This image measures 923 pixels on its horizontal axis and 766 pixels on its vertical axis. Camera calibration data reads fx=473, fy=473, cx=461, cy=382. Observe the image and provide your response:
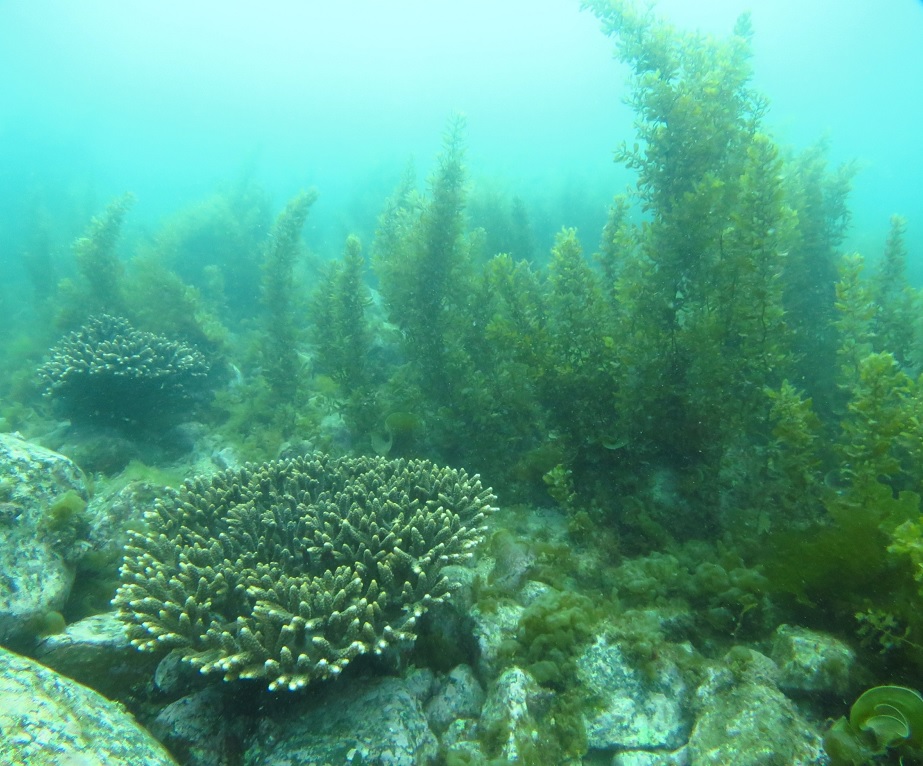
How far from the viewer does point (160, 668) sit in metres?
3.14

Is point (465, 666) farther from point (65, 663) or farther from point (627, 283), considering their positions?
point (627, 283)

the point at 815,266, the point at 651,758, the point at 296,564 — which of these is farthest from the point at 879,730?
the point at 815,266

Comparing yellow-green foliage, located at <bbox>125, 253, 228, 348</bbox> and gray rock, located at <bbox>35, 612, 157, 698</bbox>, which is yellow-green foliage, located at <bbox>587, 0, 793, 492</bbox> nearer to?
gray rock, located at <bbox>35, 612, 157, 698</bbox>

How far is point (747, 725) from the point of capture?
2.46 meters

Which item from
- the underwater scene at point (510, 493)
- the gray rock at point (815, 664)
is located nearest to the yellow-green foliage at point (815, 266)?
the underwater scene at point (510, 493)

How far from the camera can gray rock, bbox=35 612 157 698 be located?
10.1ft

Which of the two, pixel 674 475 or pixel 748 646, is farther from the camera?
pixel 674 475

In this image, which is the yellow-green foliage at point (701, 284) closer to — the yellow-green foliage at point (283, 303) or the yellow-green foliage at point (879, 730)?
the yellow-green foliage at point (879, 730)

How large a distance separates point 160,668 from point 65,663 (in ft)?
2.01

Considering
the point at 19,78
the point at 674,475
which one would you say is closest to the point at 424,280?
the point at 674,475

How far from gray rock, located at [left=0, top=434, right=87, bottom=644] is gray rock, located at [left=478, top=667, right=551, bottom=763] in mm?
3310

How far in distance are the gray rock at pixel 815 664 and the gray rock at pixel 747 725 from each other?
0.12 metres

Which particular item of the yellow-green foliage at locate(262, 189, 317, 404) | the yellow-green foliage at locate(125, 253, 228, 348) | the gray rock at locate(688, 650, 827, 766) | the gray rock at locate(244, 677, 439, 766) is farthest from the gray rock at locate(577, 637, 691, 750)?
the yellow-green foliage at locate(125, 253, 228, 348)

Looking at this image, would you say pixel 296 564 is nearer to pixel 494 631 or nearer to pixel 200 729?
pixel 200 729
